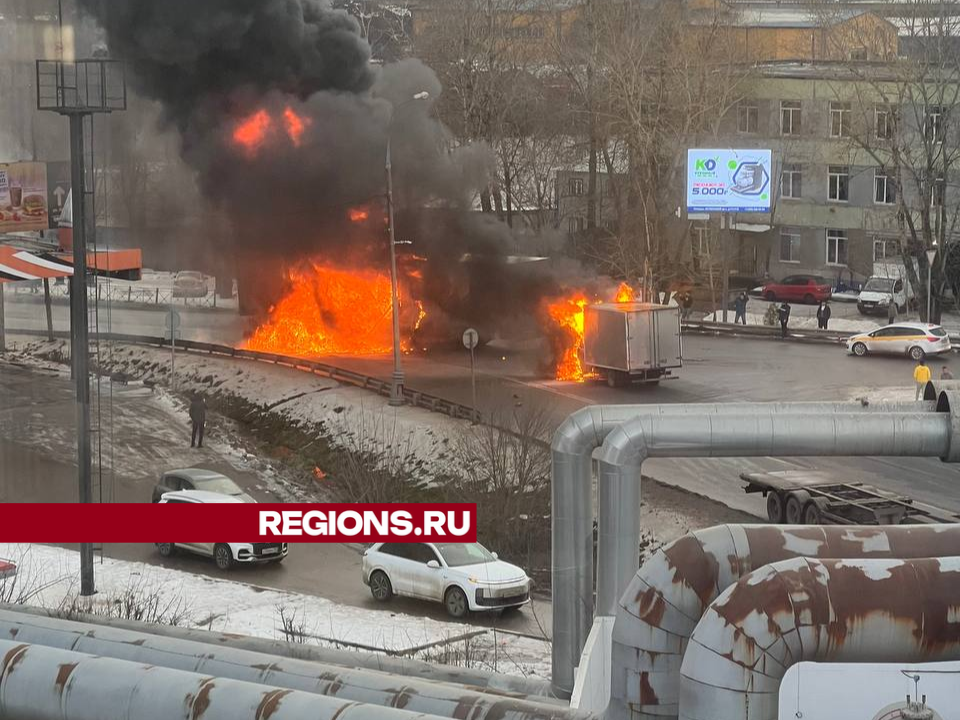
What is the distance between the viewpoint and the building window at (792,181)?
47.0 meters

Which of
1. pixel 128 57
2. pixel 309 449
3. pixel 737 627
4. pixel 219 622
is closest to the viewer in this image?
pixel 737 627

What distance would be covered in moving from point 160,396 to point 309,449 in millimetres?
5069

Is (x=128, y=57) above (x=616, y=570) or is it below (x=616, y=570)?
above

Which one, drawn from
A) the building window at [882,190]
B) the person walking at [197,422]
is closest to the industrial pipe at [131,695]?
the person walking at [197,422]

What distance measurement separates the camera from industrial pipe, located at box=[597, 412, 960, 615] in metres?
11.5

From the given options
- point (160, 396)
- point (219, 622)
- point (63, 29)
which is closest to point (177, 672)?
point (219, 622)

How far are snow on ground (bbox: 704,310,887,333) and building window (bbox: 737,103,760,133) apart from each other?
886 cm

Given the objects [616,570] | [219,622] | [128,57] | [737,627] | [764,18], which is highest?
[764,18]

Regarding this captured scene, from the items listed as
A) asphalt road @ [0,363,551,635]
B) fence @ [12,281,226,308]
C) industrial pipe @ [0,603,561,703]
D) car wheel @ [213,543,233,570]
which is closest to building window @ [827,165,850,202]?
fence @ [12,281,226,308]

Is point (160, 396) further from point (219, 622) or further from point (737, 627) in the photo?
point (737, 627)

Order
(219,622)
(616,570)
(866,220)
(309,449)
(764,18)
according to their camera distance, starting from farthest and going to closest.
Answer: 1. (764,18)
2. (866,220)
3. (309,449)
4. (219,622)
5. (616,570)

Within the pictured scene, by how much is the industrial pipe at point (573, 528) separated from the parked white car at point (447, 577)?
4.77m

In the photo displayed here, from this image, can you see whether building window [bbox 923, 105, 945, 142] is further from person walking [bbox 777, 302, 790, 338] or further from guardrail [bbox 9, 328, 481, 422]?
guardrail [bbox 9, 328, 481, 422]

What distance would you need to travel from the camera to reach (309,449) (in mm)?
27219
